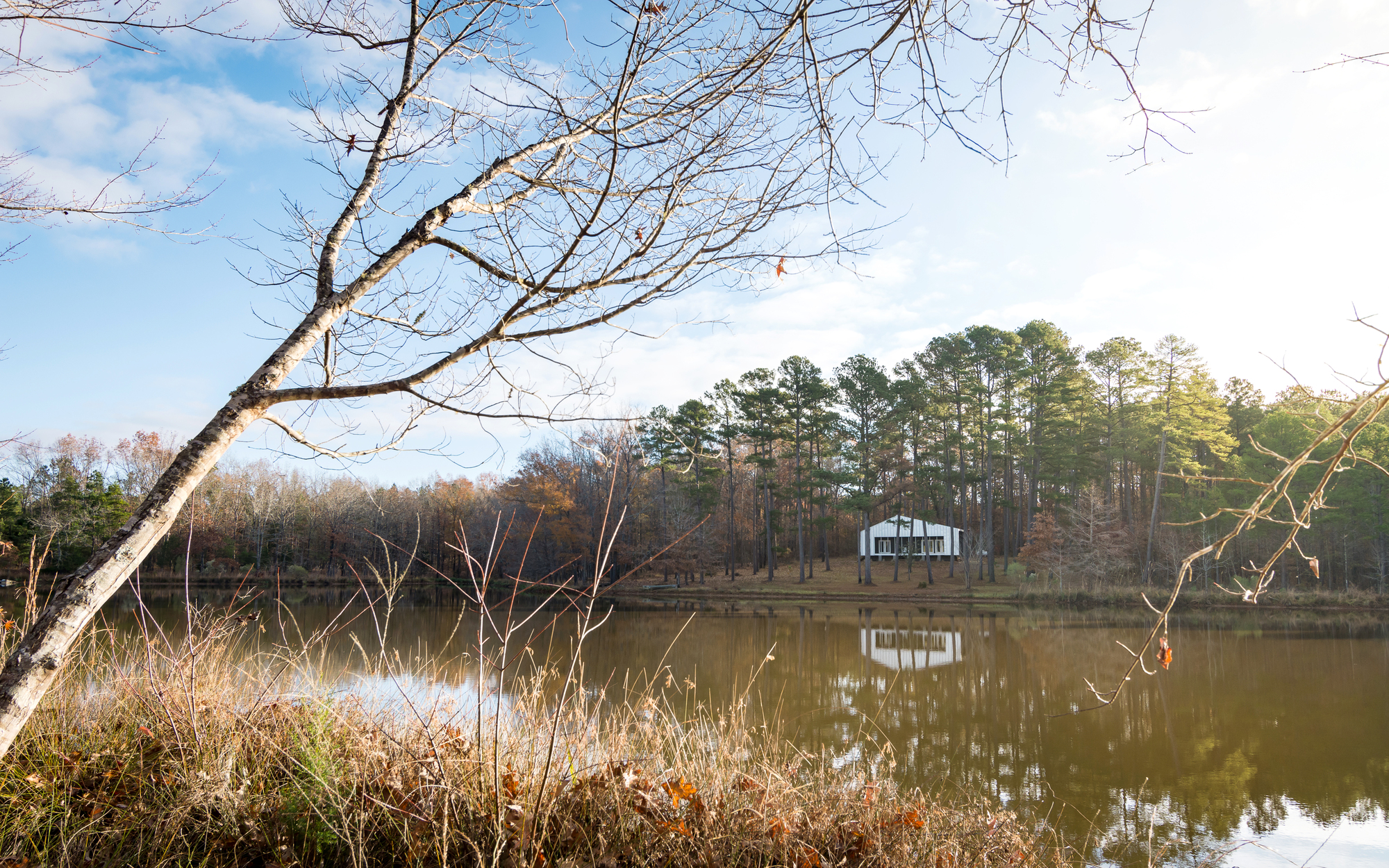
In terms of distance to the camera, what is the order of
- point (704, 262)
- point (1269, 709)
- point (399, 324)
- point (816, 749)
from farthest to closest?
point (1269, 709) < point (816, 749) < point (399, 324) < point (704, 262)


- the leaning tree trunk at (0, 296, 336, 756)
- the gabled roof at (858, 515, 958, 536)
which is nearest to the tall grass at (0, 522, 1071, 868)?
the leaning tree trunk at (0, 296, 336, 756)

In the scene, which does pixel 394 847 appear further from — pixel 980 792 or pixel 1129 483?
pixel 1129 483

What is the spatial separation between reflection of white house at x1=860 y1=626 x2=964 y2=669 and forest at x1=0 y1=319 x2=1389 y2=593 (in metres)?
→ 10.5

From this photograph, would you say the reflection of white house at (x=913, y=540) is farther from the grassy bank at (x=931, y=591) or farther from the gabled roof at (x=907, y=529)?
the grassy bank at (x=931, y=591)

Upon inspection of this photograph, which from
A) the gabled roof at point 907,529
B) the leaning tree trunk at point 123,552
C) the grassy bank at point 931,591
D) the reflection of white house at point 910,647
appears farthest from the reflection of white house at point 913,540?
the leaning tree trunk at point 123,552

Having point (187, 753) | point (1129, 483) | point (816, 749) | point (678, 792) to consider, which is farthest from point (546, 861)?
point (1129, 483)

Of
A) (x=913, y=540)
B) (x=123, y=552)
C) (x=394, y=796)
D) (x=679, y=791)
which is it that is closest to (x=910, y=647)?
(x=679, y=791)

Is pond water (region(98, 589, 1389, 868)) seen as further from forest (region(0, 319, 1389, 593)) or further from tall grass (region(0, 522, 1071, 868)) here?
forest (region(0, 319, 1389, 593))

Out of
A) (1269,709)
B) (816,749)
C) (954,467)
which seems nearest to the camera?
(816,749)

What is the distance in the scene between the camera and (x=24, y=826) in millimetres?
2586

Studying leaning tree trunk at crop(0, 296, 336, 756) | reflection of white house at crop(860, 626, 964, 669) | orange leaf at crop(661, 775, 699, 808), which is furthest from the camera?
reflection of white house at crop(860, 626, 964, 669)

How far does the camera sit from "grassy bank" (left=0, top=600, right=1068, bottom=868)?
249 centimetres

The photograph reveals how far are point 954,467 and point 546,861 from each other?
3635 cm

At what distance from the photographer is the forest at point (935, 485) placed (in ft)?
88.9
